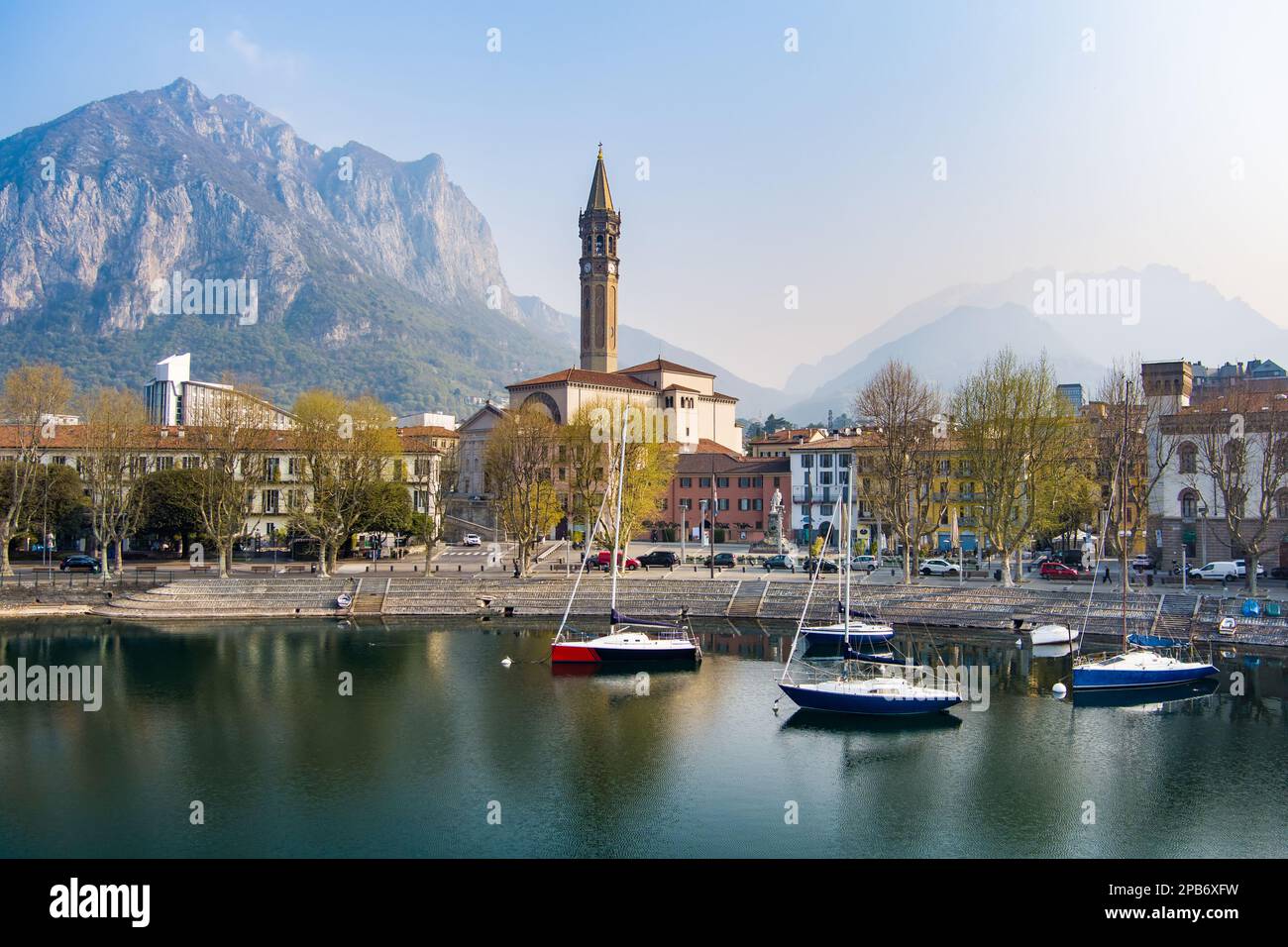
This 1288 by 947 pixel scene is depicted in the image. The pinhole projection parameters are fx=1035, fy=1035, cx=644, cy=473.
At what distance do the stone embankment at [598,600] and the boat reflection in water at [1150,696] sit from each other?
11.8 meters

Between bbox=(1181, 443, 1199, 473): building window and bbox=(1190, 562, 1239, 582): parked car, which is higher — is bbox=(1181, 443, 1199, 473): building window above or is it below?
above

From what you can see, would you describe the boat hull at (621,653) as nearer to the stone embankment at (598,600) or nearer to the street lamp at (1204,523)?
the stone embankment at (598,600)

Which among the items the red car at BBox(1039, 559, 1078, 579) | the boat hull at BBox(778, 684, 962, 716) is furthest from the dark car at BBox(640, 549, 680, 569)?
the boat hull at BBox(778, 684, 962, 716)

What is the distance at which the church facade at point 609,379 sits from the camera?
10919cm

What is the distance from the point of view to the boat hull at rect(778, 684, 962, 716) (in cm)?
4066

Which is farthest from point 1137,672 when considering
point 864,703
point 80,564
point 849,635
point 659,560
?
point 80,564

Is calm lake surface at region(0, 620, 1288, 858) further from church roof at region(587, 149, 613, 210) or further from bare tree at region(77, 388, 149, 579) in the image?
church roof at region(587, 149, 613, 210)

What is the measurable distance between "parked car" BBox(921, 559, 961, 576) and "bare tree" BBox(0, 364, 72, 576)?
64.3 meters

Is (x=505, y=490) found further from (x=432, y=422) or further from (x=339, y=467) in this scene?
(x=432, y=422)

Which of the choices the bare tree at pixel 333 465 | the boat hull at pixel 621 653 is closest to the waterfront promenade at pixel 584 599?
the bare tree at pixel 333 465

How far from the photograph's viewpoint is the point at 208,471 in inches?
2936

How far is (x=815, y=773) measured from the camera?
34.0m

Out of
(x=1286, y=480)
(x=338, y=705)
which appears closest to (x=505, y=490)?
(x=338, y=705)
